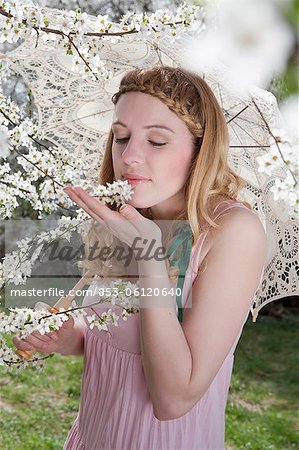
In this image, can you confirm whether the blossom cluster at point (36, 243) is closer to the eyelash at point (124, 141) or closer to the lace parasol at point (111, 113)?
the eyelash at point (124, 141)

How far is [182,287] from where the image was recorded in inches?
53.4

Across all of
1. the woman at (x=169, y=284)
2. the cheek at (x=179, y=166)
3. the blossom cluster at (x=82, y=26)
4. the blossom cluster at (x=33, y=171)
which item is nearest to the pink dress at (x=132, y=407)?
the woman at (x=169, y=284)

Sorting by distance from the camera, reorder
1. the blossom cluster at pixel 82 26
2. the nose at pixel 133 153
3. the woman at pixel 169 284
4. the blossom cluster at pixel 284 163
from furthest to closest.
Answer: the nose at pixel 133 153
the woman at pixel 169 284
the blossom cluster at pixel 82 26
the blossom cluster at pixel 284 163

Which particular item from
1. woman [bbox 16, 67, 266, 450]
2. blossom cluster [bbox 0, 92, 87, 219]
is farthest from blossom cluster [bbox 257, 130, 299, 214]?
blossom cluster [bbox 0, 92, 87, 219]

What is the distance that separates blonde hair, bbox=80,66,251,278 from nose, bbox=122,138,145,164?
0.37ft

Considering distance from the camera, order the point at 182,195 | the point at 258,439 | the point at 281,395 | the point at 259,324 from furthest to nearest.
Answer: the point at 259,324
the point at 281,395
the point at 258,439
the point at 182,195

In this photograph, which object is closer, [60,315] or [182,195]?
[60,315]

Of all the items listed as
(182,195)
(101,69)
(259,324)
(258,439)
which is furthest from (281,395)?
(101,69)

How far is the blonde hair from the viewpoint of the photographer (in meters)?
1.41

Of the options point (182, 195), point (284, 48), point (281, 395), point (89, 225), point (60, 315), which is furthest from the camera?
point (281, 395)

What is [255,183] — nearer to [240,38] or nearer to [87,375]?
[87,375]

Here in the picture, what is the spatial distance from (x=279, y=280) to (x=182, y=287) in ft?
1.88

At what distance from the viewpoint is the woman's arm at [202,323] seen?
1222 mm

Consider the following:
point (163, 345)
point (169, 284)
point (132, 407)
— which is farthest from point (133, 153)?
point (132, 407)
